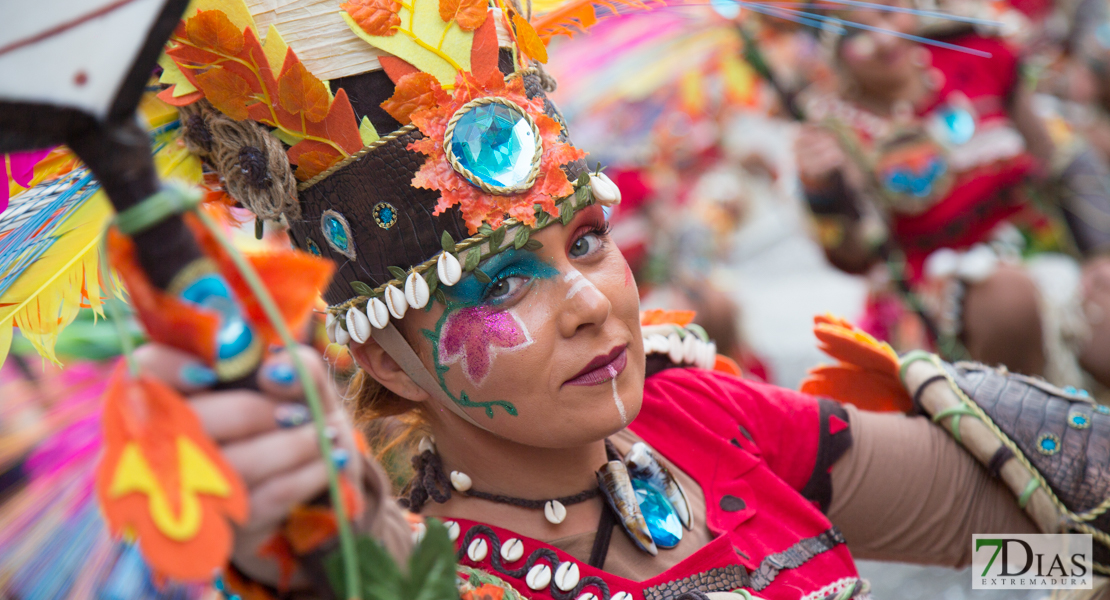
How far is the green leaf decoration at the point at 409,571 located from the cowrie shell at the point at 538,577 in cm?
44

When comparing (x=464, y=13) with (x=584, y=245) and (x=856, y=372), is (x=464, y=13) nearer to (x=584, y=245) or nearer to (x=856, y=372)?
(x=584, y=245)

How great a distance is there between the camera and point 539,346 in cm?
126

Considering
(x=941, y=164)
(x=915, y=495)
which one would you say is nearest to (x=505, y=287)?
(x=915, y=495)

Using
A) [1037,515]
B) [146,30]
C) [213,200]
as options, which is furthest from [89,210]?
[1037,515]

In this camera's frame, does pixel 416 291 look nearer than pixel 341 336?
Yes

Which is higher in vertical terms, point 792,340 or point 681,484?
point 681,484

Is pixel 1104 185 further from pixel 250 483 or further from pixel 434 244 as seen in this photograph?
pixel 250 483

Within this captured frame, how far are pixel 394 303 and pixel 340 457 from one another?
489 millimetres

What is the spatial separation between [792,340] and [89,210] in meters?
4.93

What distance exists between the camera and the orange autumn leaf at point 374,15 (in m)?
1.24

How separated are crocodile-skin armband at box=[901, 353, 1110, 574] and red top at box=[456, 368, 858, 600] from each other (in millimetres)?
217

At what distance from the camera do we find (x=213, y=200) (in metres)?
1.45

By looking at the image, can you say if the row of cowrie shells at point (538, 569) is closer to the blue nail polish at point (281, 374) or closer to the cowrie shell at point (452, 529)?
the cowrie shell at point (452, 529)

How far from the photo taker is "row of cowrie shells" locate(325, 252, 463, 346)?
4.09 feet
